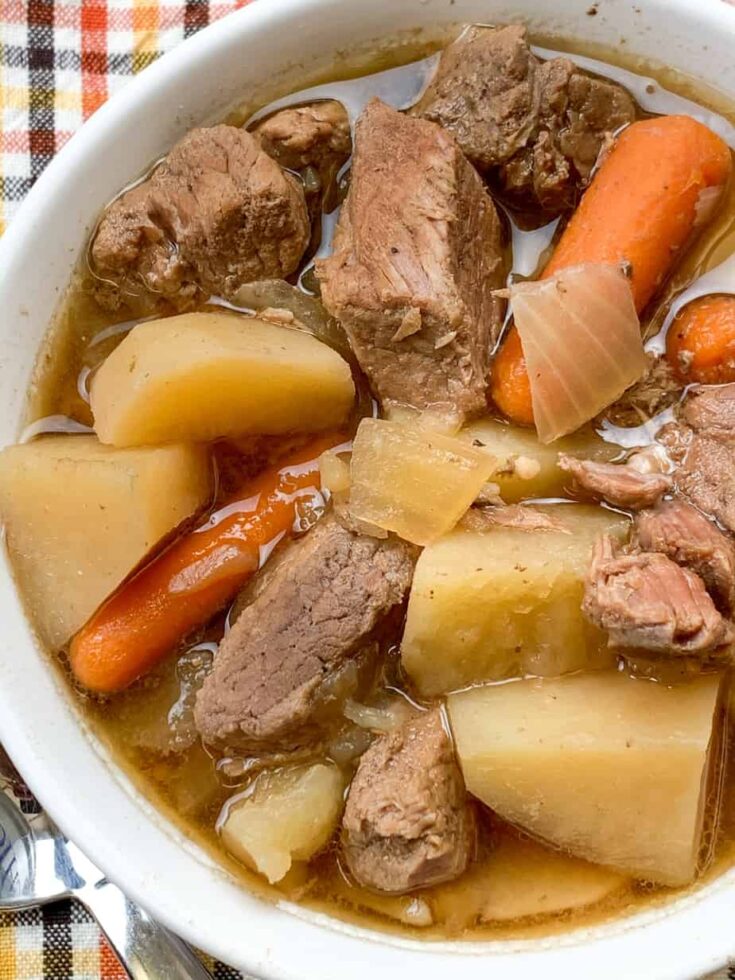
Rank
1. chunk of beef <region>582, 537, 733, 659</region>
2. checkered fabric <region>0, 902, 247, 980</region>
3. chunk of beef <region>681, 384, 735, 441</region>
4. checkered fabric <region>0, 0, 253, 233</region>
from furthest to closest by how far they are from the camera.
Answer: checkered fabric <region>0, 0, 253, 233</region>, checkered fabric <region>0, 902, 247, 980</region>, chunk of beef <region>681, 384, 735, 441</region>, chunk of beef <region>582, 537, 733, 659</region>

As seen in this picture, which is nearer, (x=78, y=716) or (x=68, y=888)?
(x=78, y=716)

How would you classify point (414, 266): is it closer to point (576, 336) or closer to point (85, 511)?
point (576, 336)

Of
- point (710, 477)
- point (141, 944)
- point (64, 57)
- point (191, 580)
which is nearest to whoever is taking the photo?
point (710, 477)

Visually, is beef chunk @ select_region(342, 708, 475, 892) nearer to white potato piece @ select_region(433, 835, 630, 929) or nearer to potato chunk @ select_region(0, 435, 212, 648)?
white potato piece @ select_region(433, 835, 630, 929)

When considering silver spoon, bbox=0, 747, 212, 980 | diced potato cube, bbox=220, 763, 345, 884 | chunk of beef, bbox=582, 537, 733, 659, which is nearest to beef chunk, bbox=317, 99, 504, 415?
chunk of beef, bbox=582, 537, 733, 659

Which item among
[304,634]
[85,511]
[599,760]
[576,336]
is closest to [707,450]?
[576,336]

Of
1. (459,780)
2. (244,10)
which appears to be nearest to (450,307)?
(244,10)

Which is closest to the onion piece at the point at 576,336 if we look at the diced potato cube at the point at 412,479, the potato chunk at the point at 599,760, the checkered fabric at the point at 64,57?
the diced potato cube at the point at 412,479
